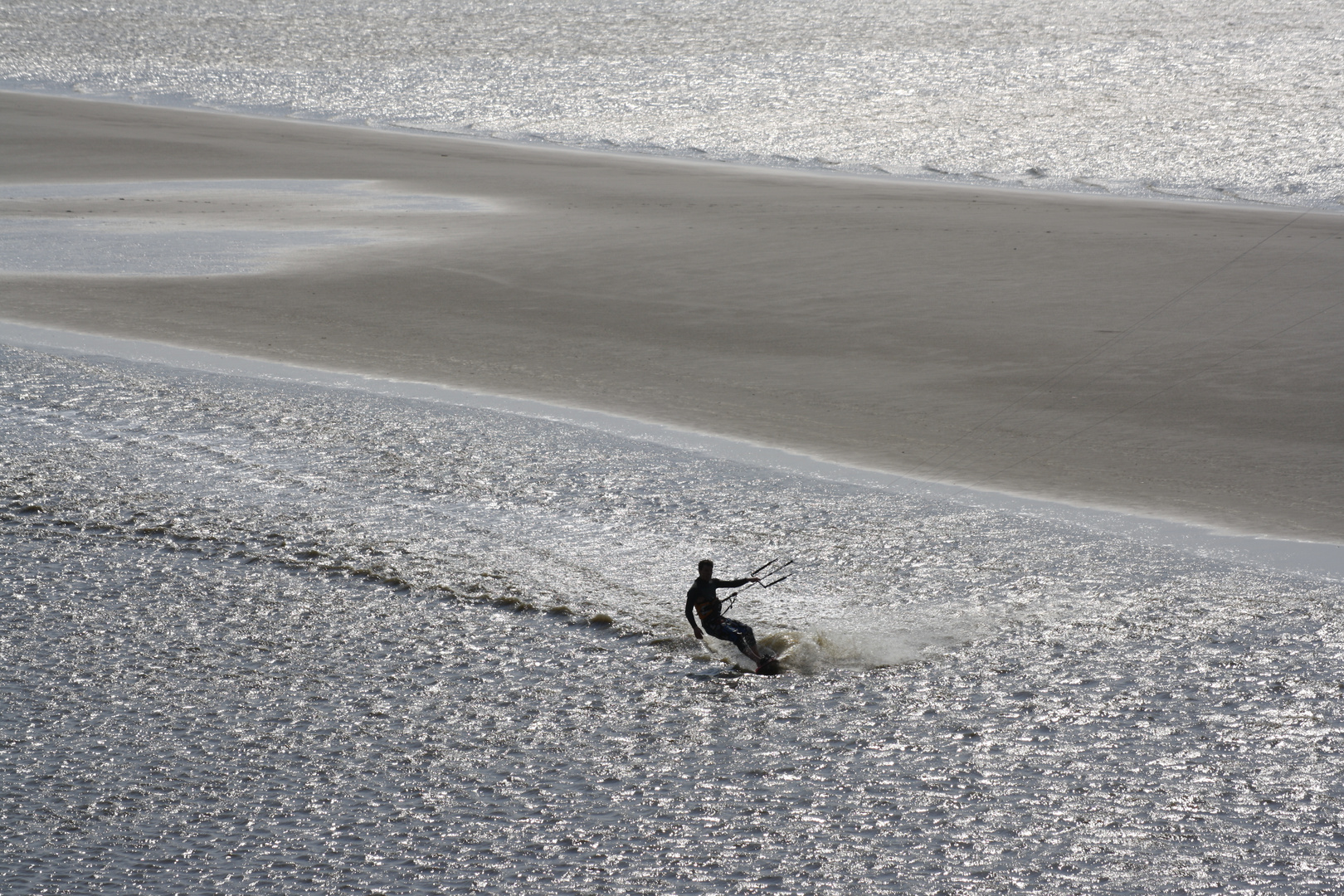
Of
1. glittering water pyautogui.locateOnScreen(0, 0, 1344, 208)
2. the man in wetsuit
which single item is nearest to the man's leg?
the man in wetsuit

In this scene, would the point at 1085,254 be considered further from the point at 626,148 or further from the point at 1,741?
the point at 1,741

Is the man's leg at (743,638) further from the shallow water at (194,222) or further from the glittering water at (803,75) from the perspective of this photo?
the glittering water at (803,75)

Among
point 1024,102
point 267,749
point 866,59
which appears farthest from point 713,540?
point 866,59

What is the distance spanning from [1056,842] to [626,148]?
21.6 m

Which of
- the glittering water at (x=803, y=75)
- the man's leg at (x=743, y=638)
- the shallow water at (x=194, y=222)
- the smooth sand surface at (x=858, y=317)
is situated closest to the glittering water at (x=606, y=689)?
the man's leg at (x=743, y=638)

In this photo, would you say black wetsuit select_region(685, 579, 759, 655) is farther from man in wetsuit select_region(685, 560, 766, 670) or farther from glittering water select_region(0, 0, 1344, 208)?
glittering water select_region(0, 0, 1344, 208)

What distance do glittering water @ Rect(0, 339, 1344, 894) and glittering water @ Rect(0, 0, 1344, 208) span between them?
1401 cm

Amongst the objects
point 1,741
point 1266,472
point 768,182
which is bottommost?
point 1,741

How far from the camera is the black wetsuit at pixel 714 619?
791 centimetres

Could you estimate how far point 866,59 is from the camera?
104 ft

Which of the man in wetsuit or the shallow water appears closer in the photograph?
the man in wetsuit

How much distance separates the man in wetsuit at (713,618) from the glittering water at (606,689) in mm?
177

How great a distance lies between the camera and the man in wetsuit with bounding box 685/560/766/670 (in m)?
7.91

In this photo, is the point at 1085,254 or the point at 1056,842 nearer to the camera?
the point at 1056,842
